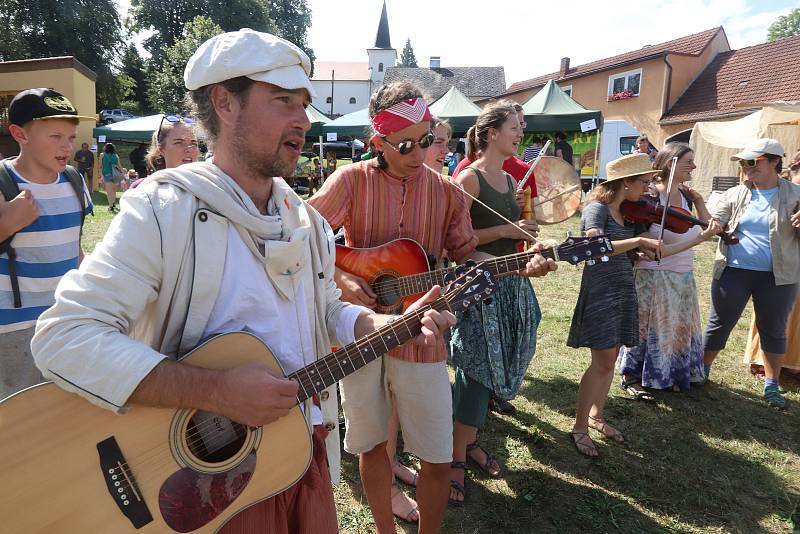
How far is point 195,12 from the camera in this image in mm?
38469

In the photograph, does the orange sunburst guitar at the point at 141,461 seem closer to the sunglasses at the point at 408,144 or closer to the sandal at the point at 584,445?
the sunglasses at the point at 408,144

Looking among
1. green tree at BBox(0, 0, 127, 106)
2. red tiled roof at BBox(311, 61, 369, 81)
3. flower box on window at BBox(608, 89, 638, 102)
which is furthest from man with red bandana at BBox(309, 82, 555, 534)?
red tiled roof at BBox(311, 61, 369, 81)

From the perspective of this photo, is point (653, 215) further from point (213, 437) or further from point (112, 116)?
point (112, 116)

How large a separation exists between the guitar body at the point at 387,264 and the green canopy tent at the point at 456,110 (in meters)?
10.3

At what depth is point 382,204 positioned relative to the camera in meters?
2.59

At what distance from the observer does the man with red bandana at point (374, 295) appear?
2393 mm

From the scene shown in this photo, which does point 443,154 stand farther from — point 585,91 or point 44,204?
point 585,91

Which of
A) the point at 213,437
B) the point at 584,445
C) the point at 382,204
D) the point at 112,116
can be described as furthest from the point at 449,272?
the point at 112,116

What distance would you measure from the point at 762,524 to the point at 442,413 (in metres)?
2.24

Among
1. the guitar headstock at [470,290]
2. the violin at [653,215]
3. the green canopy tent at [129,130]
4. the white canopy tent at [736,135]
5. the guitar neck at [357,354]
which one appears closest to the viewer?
the guitar neck at [357,354]

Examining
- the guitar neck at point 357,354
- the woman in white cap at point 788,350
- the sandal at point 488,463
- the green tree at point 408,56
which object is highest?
the green tree at point 408,56

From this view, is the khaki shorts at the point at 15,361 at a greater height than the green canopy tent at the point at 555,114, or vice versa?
the green canopy tent at the point at 555,114

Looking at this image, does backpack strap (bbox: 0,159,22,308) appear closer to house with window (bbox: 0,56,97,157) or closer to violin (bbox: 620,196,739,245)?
violin (bbox: 620,196,739,245)

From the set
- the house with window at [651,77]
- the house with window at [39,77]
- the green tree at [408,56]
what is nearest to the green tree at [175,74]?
the house with window at [39,77]
